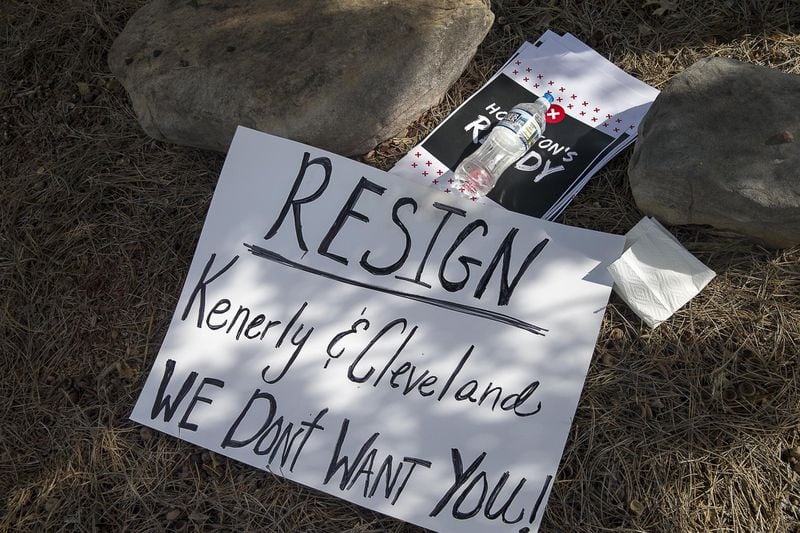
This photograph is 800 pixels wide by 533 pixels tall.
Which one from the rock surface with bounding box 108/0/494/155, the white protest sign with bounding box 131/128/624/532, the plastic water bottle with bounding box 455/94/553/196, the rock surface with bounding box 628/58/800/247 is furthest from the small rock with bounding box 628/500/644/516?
the rock surface with bounding box 108/0/494/155

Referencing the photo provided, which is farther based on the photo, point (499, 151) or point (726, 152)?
point (499, 151)

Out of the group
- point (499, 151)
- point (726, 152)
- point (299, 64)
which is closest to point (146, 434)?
point (299, 64)

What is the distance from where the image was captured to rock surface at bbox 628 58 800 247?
1.36 meters

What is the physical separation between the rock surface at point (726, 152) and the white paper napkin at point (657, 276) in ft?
0.27

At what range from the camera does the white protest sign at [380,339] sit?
4.81 ft

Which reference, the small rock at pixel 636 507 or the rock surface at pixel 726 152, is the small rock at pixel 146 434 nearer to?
the small rock at pixel 636 507

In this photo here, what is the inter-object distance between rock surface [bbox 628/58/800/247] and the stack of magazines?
0.50ft

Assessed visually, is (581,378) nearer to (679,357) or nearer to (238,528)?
(679,357)

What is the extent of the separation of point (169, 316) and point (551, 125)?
1121 millimetres

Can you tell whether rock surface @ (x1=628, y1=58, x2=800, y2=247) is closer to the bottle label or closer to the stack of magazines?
the stack of magazines

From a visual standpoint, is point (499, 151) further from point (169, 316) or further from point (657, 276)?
point (169, 316)

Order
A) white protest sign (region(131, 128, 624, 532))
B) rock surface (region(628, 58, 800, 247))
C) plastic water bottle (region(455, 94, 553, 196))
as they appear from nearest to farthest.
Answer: rock surface (region(628, 58, 800, 247))
white protest sign (region(131, 128, 624, 532))
plastic water bottle (region(455, 94, 553, 196))

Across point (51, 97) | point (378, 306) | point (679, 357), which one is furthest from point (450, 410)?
point (51, 97)

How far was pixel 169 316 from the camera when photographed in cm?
161
